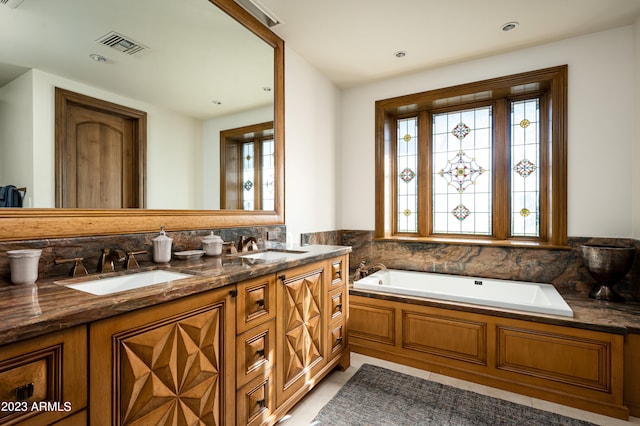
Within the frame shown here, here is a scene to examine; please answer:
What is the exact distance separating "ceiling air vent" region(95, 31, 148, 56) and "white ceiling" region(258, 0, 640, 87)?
1007 millimetres

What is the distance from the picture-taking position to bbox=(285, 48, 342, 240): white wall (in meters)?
2.88

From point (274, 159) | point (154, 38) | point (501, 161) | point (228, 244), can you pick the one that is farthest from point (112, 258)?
point (501, 161)

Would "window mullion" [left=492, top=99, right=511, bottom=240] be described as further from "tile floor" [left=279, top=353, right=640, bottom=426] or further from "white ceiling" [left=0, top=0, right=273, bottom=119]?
"white ceiling" [left=0, top=0, right=273, bottom=119]

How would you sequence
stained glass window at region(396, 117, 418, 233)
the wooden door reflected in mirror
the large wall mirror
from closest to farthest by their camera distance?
the large wall mirror → the wooden door reflected in mirror → stained glass window at region(396, 117, 418, 233)

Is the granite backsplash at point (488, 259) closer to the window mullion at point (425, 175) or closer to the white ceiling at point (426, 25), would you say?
the window mullion at point (425, 175)

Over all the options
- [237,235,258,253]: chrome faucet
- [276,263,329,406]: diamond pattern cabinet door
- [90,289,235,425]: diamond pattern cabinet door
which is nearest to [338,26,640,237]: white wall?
[237,235,258,253]: chrome faucet

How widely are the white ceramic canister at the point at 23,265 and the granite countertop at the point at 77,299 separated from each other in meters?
0.03

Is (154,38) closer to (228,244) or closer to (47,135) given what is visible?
(47,135)

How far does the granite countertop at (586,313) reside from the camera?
78.0 inches

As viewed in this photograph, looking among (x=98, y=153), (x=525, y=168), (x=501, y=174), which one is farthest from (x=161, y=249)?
(x=525, y=168)

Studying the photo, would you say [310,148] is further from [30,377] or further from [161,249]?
[30,377]

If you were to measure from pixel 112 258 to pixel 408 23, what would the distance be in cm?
261

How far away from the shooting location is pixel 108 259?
1.48m

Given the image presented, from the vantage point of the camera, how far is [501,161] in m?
3.19
